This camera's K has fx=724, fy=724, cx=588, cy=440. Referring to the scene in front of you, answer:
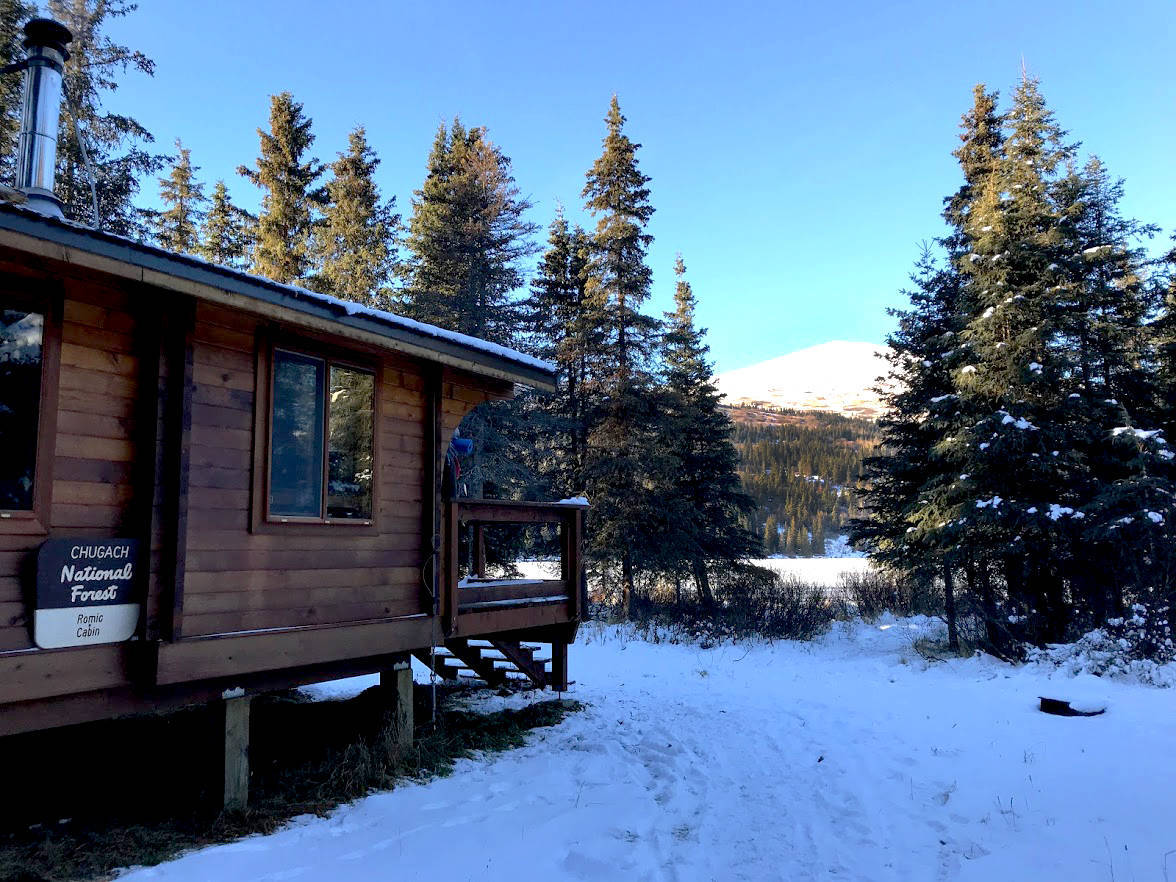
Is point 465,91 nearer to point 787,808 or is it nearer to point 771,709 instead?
point 771,709

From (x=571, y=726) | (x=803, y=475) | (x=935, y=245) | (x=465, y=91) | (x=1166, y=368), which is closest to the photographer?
(x=571, y=726)

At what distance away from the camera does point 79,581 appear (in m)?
4.71

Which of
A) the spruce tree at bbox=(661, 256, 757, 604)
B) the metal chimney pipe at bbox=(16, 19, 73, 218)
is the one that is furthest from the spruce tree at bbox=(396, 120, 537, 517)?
the metal chimney pipe at bbox=(16, 19, 73, 218)

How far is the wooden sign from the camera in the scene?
14.9ft

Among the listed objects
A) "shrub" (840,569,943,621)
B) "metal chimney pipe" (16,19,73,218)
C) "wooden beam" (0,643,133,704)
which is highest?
"metal chimney pipe" (16,19,73,218)

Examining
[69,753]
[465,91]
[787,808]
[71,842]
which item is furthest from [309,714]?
[465,91]

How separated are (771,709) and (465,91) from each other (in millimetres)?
20902

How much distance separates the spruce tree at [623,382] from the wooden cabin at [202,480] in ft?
40.0

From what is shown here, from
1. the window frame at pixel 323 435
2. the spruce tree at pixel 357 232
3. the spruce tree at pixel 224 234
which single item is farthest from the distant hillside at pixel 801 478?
the window frame at pixel 323 435

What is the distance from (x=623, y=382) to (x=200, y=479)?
1522 centimetres

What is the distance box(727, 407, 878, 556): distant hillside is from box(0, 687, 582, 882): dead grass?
188 feet

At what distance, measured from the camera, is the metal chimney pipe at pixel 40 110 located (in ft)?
18.8

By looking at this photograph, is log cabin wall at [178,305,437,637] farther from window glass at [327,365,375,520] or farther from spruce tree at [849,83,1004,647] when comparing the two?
spruce tree at [849,83,1004,647]

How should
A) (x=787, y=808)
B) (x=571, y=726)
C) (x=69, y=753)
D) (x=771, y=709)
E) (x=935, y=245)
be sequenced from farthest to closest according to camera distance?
1. (x=935, y=245)
2. (x=771, y=709)
3. (x=571, y=726)
4. (x=69, y=753)
5. (x=787, y=808)
